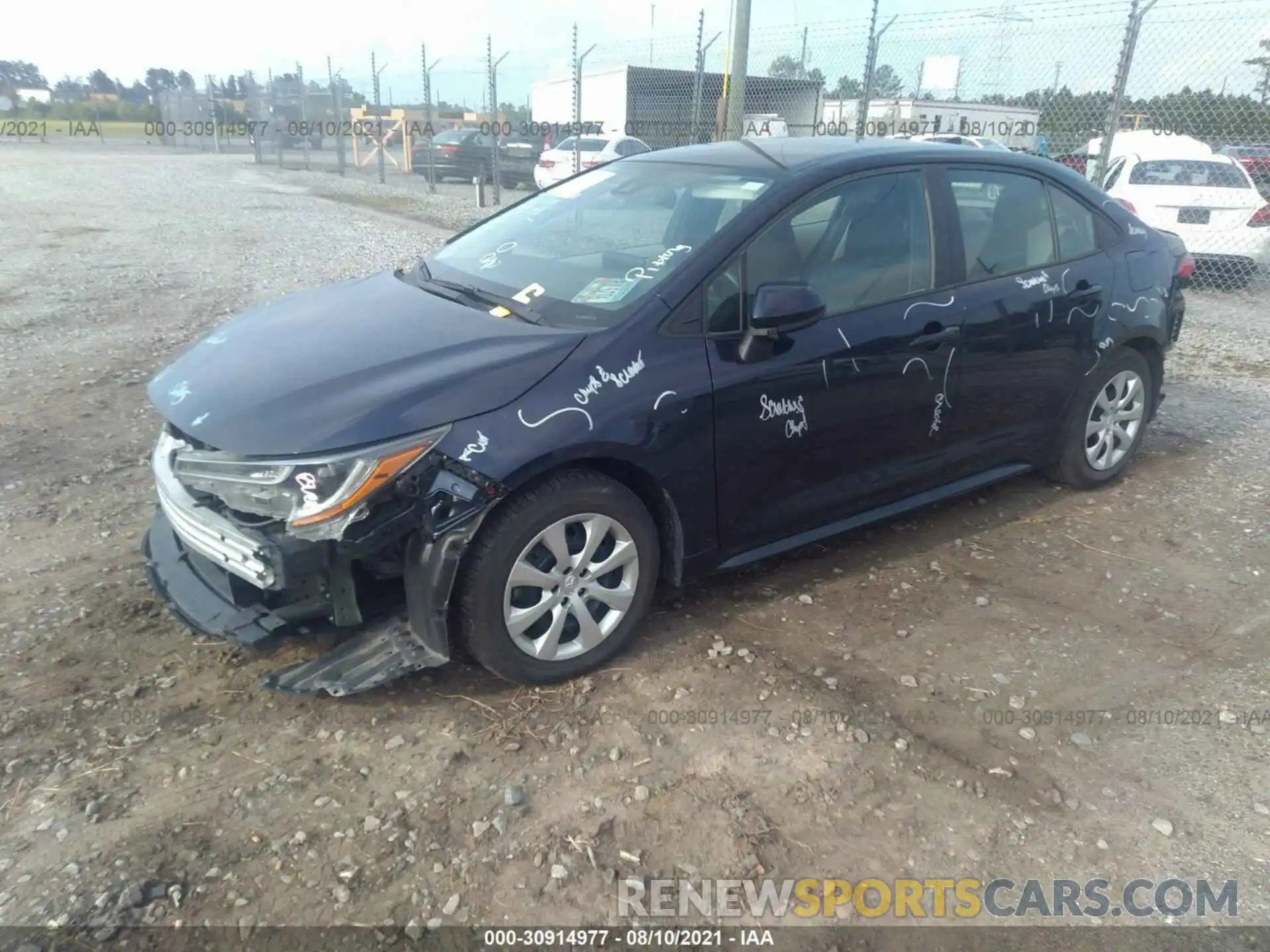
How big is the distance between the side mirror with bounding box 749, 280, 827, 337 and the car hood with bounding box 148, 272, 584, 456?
0.64 meters

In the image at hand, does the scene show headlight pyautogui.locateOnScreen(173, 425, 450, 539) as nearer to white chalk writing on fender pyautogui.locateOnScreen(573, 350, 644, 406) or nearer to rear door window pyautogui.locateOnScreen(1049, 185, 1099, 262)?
white chalk writing on fender pyautogui.locateOnScreen(573, 350, 644, 406)

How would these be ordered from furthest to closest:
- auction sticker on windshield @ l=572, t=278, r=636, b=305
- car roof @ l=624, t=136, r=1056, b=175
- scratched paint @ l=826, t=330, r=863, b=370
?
car roof @ l=624, t=136, r=1056, b=175, scratched paint @ l=826, t=330, r=863, b=370, auction sticker on windshield @ l=572, t=278, r=636, b=305

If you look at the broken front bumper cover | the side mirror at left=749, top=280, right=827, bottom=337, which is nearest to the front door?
the side mirror at left=749, top=280, right=827, bottom=337

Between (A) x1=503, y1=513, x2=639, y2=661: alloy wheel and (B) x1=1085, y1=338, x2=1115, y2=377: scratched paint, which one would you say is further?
(B) x1=1085, y1=338, x2=1115, y2=377: scratched paint

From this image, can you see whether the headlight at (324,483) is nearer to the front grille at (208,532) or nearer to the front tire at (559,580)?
the front grille at (208,532)

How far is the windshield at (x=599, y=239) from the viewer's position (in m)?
3.38

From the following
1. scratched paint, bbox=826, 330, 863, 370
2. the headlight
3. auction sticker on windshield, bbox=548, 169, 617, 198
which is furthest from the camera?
auction sticker on windshield, bbox=548, 169, 617, 198

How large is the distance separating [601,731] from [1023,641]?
1.72 meters

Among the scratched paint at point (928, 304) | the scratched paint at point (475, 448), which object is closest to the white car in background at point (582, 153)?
the scratched paint at point (928, 304)

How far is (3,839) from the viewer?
2.54 m

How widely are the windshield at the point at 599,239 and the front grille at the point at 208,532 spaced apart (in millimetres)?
1241

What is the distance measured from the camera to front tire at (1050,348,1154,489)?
15.3ft

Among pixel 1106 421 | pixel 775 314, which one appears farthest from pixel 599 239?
pixel 1106 421

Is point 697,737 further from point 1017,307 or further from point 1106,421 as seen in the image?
point 1106,421
